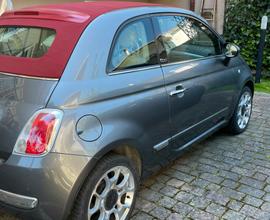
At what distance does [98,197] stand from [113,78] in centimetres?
82

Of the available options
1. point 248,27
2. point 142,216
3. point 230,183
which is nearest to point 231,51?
point 230,183

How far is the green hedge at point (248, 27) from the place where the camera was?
773 cm

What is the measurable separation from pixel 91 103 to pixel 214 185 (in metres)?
1.64

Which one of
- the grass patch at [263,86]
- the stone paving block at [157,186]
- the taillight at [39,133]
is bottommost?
the stone paving block at [157,186]

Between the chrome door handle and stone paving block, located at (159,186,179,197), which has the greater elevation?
the chrome door handle

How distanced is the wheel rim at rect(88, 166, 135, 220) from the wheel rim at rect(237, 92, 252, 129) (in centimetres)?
232

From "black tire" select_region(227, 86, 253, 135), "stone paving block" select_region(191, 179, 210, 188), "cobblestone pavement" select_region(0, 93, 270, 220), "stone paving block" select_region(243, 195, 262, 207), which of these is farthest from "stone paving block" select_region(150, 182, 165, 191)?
"black tire" select_region(227, 86, 253, 135)

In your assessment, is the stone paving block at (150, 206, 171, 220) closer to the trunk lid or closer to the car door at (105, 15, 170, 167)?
the car door at (105, 15, 170, 167)

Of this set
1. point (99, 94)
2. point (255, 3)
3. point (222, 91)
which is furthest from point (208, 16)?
point (99, 94)

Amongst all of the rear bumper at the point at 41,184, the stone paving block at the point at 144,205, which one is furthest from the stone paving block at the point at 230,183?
the rear bumper at the point at 41,184

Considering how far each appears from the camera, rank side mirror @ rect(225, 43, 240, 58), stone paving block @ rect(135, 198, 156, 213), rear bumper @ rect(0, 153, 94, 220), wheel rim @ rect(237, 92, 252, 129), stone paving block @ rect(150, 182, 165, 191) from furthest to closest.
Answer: wheel rim @ rect(237, 92, 252, 129), side mirror @ rect(225, 43, 240, 58), stone paving block @ rect(150, 182, 165, 191), stone paving block @ rect(135, 198, 156, 213), rear bumper @ rect(0, 153, 94, 220)

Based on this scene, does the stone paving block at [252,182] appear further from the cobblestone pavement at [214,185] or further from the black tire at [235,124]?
the black tire at [235,124]

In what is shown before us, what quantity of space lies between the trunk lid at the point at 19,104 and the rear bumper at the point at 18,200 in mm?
224

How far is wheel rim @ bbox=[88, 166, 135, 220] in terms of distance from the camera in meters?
2.45
